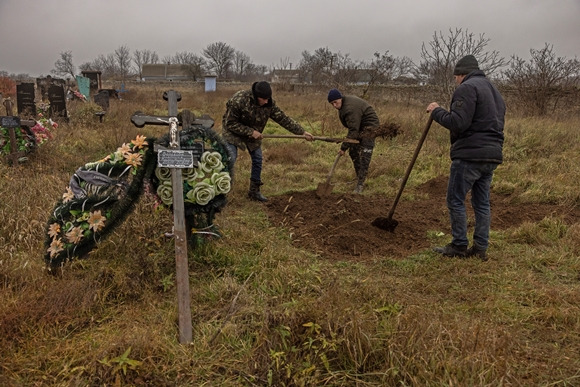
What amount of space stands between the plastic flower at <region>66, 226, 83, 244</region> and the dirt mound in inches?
88.2

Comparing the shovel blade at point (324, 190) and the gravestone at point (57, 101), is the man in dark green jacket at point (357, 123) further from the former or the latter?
the gravestone at point (57, 101)

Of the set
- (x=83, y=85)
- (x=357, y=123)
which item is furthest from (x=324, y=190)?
(x=83, y=85)

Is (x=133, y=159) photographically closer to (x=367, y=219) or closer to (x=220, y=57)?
(x=367, y=219)

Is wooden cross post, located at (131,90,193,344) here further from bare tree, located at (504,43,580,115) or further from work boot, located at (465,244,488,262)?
bare tree, located at (504,43,580,115)

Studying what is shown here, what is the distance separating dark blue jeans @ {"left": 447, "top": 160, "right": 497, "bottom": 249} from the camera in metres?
3.99

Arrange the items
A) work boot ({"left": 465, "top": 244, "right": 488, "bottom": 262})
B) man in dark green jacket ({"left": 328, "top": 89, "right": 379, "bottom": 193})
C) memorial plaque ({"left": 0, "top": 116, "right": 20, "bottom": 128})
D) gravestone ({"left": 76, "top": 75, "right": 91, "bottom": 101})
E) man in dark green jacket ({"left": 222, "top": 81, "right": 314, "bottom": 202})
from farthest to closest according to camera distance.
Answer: gravestone ({"left": 76, "top": 75, "right": 91, "bottom": 101})
man in dark green jacket ({"left": 328, "top": 89, "right": 379, "bottom": 193})
memorial plaque ({"left": 0, "top": 116, "right": 20, "bottom": 128})
man in dark green jacket ({"left": 222, "top": 81, "right": 314, "bottom": 202})
work boot ({"left": 465, "top": 244, "right": 488, "bottom": 262})

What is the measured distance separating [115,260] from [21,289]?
2.43ft

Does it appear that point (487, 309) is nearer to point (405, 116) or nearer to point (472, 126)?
point (472, 126)

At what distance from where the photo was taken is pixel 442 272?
3926 mm

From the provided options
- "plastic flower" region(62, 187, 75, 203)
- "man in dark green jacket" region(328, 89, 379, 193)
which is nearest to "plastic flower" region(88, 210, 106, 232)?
"plastic flower" region(62, 187, 75, 203)

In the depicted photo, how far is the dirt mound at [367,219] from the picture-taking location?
180 inches

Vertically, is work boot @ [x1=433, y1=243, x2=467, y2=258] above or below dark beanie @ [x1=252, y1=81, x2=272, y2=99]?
below

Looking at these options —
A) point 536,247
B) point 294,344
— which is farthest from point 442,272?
point 294,344

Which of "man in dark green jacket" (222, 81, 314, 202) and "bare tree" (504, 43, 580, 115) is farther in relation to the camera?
"bare tree" (504, 43, 580, 115)
